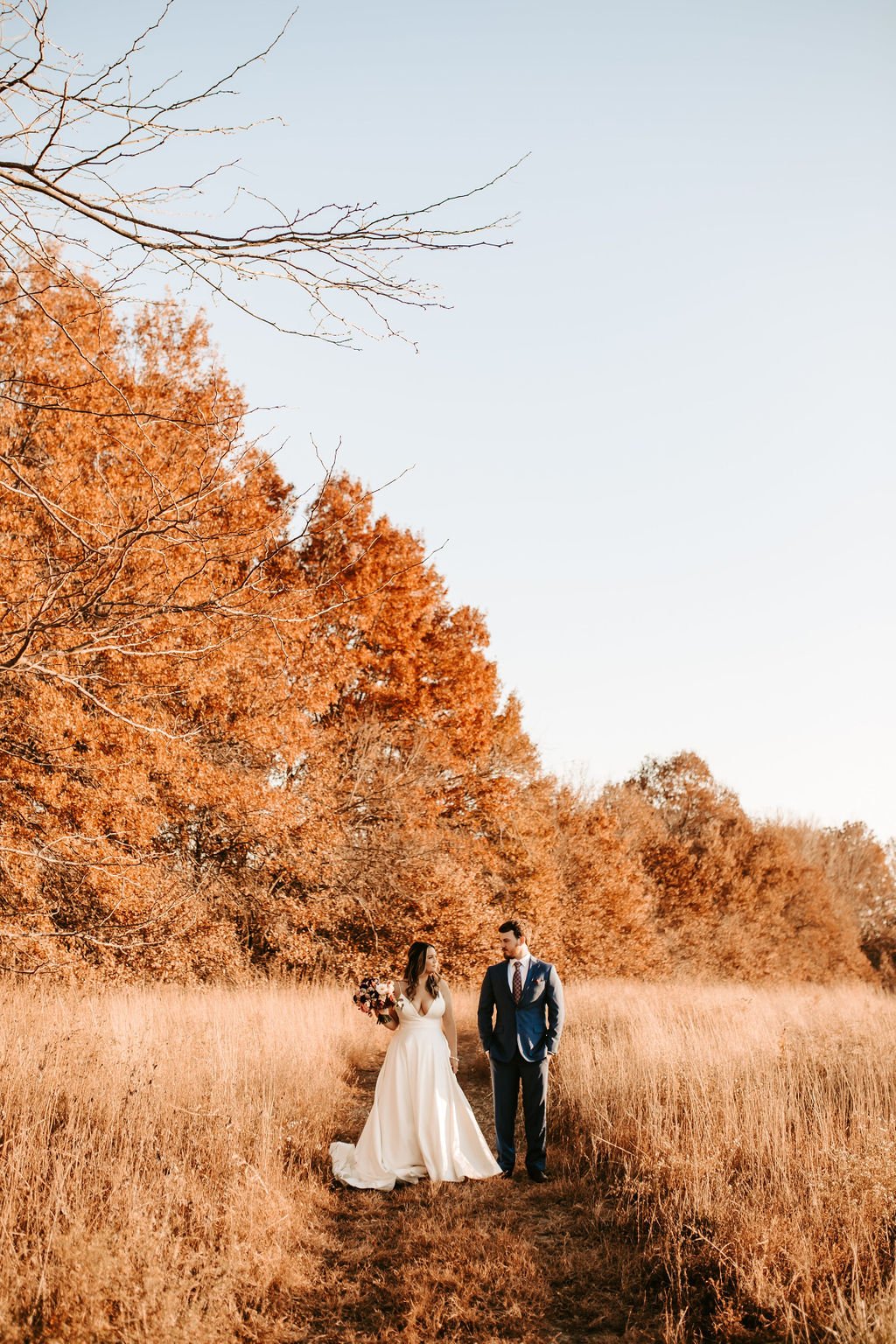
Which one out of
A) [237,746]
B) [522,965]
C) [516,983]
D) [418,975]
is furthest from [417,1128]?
[237,746]

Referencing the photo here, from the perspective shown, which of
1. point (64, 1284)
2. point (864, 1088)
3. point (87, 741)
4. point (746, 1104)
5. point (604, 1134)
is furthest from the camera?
point (87, 741)

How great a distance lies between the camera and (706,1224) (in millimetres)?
4523

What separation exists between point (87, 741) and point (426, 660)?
993 cm

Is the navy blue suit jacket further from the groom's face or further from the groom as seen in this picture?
the groom's face

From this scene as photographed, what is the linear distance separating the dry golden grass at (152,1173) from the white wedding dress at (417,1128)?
427mm

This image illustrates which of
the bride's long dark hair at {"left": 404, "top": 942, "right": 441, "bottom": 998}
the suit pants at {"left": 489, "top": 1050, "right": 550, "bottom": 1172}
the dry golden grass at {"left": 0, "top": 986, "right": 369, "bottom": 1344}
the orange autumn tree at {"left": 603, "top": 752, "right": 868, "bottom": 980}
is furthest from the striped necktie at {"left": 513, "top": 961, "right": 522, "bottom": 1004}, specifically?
the orange autumn tree at {"left": 603, "top": 752, "right": 868, "bottom": 980}

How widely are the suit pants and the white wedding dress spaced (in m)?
0.16

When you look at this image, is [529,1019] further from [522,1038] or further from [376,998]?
[376,998]

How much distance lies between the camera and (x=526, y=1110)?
645 centimetres

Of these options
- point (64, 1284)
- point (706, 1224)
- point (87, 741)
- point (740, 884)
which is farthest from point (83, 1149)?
point (740, 884)

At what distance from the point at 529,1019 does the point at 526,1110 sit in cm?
69

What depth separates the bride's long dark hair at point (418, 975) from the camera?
6742mm

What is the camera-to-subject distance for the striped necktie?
21.4ft

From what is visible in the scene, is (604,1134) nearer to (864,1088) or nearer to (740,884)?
(864,1088)
